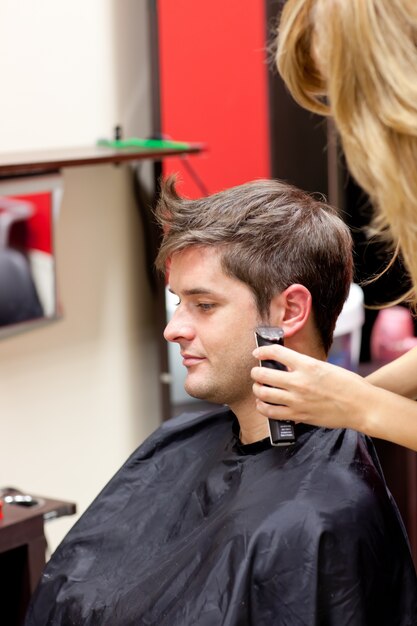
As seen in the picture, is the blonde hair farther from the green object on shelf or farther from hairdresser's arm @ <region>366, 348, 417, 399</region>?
the green object on shelf

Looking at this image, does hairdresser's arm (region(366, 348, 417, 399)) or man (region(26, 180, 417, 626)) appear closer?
man (region(26, 180, 417, 626))

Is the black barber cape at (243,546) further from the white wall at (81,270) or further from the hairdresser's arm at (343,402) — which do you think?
the white wall at (81,270)

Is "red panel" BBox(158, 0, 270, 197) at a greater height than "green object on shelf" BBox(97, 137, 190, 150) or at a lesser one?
greater

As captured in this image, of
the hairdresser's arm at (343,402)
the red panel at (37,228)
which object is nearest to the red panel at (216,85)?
the red panel at (37,228)

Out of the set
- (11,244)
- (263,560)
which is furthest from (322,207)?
(11,244)

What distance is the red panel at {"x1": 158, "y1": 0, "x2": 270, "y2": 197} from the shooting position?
3.36 metres

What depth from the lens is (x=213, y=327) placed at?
1876mm

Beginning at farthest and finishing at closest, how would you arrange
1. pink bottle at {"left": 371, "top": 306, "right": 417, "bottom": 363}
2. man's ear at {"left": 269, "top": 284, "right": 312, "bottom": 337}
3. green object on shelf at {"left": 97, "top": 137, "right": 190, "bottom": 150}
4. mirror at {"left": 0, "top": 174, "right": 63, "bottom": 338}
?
pink bottle at {"left": 371, "top": 306, "right": 417, "bottom": 363}, green object on shelf at {"left": 97, "top": 137, "right": 190, "bottom": 150}, mirror at {"left": 0, "top": 174, "right": 63, "bottom": 338}, man's ear at {"left": 269, "top": 284, "right": 312, "bottom": 337}

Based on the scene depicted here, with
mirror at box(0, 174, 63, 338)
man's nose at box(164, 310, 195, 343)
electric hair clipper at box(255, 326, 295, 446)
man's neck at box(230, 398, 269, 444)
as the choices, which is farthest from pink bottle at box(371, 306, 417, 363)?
electric hair clipper at box(255, 326, 295, 446)

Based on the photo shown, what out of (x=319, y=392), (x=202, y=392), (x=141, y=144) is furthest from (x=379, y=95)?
(x=141, y=144)

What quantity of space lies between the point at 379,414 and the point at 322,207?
457mm

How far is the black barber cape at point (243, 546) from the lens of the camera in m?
1.66

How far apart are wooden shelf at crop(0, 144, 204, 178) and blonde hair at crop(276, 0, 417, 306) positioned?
140cm

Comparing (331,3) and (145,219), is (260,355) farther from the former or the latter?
(145,219)
